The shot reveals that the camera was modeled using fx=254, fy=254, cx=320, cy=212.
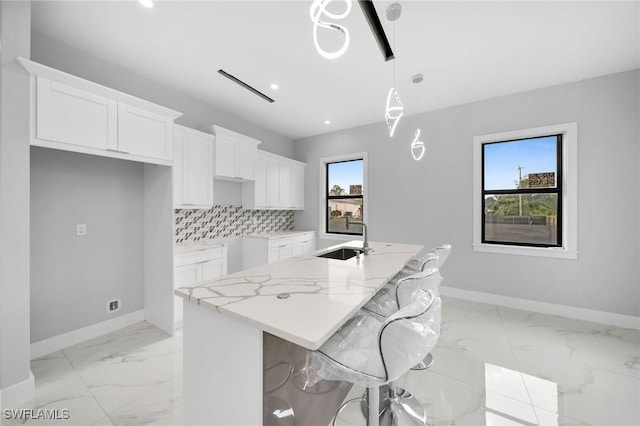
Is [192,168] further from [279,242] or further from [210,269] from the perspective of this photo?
[279,242]

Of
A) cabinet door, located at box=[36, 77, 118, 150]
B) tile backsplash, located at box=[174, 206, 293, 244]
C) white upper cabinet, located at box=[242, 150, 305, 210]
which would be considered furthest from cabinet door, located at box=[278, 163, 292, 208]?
cabinet door, located at box=[36, 77, 118, 150]

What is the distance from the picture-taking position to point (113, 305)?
270cm

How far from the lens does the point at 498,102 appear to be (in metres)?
3.40

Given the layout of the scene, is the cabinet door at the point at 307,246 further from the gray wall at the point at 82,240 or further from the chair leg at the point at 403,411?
the chair leg at the point at 403,411

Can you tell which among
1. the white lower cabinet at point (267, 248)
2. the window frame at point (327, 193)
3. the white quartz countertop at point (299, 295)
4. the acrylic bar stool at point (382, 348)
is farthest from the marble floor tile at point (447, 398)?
the window frame at point (327, 193)

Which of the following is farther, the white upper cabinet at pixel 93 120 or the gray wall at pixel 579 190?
the gray wall at pixel 579 190

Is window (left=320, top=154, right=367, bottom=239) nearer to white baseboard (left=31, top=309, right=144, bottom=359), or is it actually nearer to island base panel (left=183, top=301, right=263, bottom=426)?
white baseboard (left=31, top=309, right=144, bottom=359)

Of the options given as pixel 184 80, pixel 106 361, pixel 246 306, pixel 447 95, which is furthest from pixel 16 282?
pixel 447 95

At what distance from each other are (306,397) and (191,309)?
0.86 metres

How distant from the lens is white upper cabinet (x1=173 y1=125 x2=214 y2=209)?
113 inches

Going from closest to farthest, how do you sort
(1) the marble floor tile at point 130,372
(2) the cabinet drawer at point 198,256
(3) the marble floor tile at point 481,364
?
(1) the marble floor tile at point 130,372 → (3) the marble floor tile at point 481,364 → (2) the cabinet drawer at point 198,256

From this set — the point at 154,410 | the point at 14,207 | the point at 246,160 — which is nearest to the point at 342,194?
the point at 246,160

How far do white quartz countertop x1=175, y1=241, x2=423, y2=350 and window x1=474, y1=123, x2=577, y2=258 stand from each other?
234cm

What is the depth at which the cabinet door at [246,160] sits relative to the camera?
3.69 m
